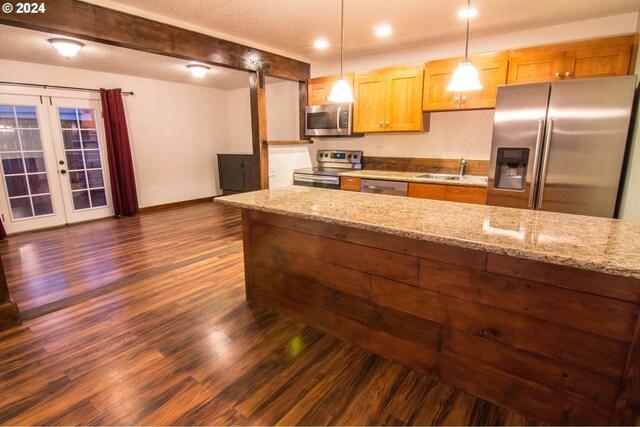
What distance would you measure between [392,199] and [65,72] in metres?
5.53

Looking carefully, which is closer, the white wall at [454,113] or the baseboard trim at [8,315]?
the baseboard trim at [8,315]

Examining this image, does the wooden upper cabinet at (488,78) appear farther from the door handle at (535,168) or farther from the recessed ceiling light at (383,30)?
the recessed ceiling light at (383,30)

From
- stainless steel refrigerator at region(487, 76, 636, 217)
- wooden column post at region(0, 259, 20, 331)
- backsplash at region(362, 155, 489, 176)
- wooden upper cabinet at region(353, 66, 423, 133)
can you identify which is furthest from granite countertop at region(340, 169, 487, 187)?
wooden column post at region(0, 259, 20, 331)

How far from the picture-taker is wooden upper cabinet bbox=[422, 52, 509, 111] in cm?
335

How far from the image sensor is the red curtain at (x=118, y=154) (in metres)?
5.34

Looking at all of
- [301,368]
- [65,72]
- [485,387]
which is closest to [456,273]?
[485,387]

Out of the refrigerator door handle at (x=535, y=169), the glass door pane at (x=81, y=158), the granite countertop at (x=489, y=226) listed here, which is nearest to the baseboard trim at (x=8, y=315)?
the granite countertop at (x=489, y=226)

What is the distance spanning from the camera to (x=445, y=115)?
4.07 meters

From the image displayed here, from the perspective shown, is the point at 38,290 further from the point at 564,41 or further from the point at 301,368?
the point at 564,41

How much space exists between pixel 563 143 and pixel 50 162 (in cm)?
658

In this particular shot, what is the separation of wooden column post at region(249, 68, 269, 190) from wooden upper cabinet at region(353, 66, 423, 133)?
4.00 feet

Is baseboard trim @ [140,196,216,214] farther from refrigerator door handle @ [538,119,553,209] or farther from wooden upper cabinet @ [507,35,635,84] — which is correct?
refrigerator door handle @ [538,119,553,209]

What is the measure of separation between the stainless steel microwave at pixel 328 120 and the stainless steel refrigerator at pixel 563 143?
193cm

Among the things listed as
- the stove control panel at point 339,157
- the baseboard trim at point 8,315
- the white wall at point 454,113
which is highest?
the white wall at point 454,113
